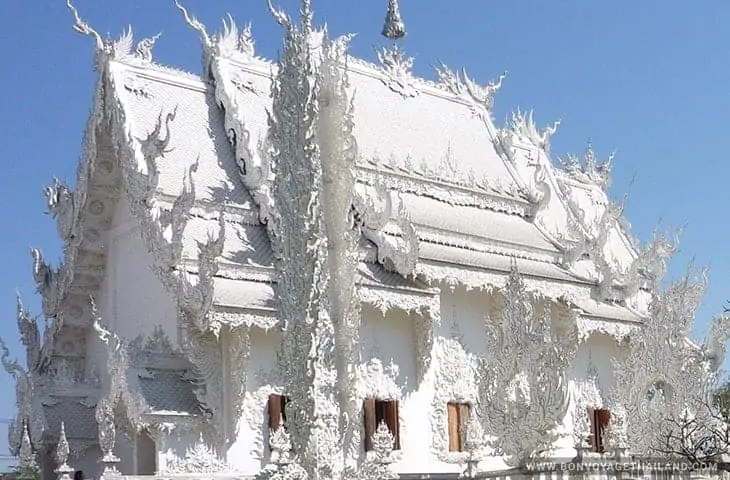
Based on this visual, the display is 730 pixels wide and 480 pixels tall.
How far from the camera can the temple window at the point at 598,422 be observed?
18.1 m

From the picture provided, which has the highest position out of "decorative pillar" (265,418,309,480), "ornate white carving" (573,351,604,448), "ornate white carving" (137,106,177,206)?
"ornate white carving" (137,106,177,206)

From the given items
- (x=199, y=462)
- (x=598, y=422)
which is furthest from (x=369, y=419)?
(x=598, y=422)

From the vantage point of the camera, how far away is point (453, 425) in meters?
15.8

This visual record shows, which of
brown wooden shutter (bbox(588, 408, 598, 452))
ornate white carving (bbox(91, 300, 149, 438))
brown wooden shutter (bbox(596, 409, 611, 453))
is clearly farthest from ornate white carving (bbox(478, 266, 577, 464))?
brown wooden shutter (bbox(596, 409, 611, 453))

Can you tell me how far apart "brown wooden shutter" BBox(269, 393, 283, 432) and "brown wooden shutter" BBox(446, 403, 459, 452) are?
2928mm

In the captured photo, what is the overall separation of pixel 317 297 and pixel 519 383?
352 cm

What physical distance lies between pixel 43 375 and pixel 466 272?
5.72 m

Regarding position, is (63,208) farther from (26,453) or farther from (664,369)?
(664,369)

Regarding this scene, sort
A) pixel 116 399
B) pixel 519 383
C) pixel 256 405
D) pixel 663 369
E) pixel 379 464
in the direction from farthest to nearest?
pixel 663 369 < pixel 256 405 < pixel 116 399 < pixel 519 383 < pixel 379 464

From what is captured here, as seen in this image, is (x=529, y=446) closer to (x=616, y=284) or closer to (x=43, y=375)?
(x=43, y=375)

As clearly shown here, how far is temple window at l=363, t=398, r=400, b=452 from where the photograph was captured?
47.7ft

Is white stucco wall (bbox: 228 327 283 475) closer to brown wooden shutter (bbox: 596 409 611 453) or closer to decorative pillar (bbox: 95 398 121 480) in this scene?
decorative pillar (bbox: 95 398 121 480)

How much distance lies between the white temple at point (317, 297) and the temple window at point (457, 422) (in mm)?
27

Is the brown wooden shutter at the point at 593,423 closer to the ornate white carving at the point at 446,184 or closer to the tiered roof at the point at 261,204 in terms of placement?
the tiered roof at the point at 261,204
